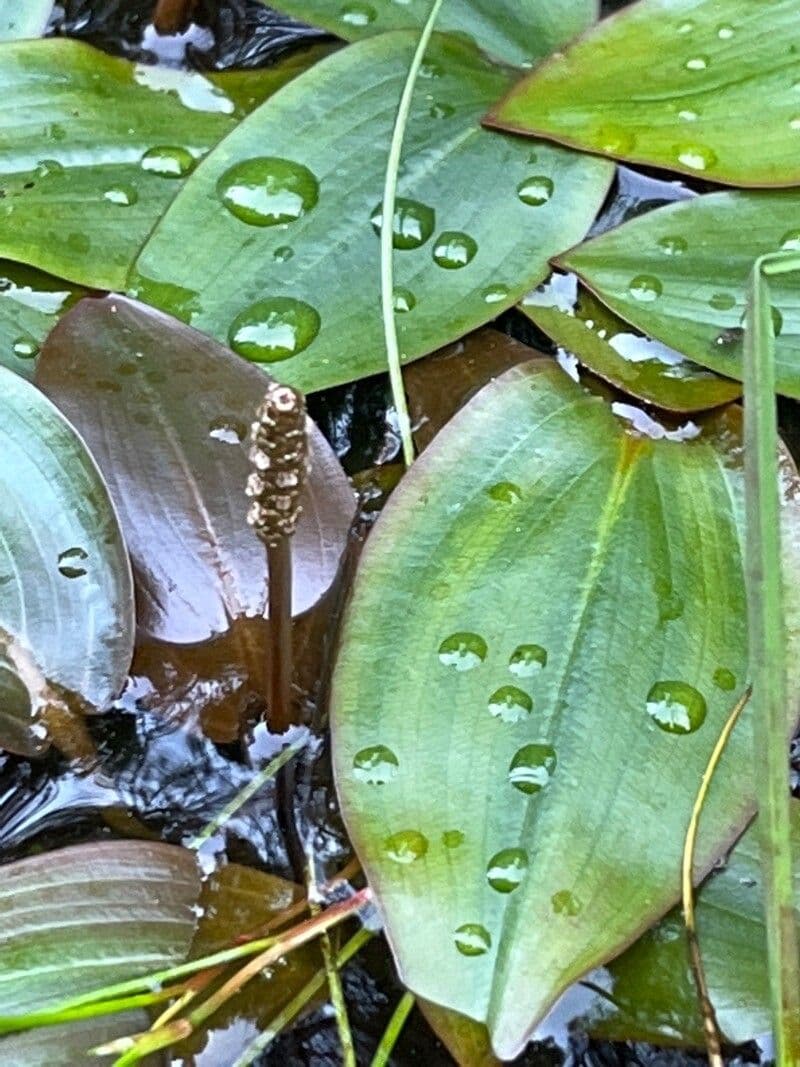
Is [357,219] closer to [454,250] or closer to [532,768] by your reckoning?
[454,250]

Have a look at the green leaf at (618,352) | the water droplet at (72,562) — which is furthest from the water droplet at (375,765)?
the green leaf at (618,352)

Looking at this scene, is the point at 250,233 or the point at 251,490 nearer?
the point at 251,490

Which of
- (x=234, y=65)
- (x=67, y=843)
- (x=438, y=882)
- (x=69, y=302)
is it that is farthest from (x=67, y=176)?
(x=438, y=882)

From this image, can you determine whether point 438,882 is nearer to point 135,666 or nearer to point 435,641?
point 435,641

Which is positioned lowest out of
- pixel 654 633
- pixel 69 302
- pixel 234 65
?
pixel 654 633

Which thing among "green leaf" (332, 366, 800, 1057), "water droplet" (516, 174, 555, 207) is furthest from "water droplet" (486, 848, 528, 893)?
"water droplet" (516, 174, 555, 207)

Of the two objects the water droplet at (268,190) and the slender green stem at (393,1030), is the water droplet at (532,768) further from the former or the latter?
the water droplet at (268,190)

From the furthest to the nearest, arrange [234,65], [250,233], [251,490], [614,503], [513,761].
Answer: [234,65]
[250,233]
[614,503]
[513,761]
[251,490]

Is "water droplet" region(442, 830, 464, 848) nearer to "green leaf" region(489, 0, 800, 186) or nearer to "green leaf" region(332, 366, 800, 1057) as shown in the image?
"green leaf" region(332, 366, 800, 1057)
